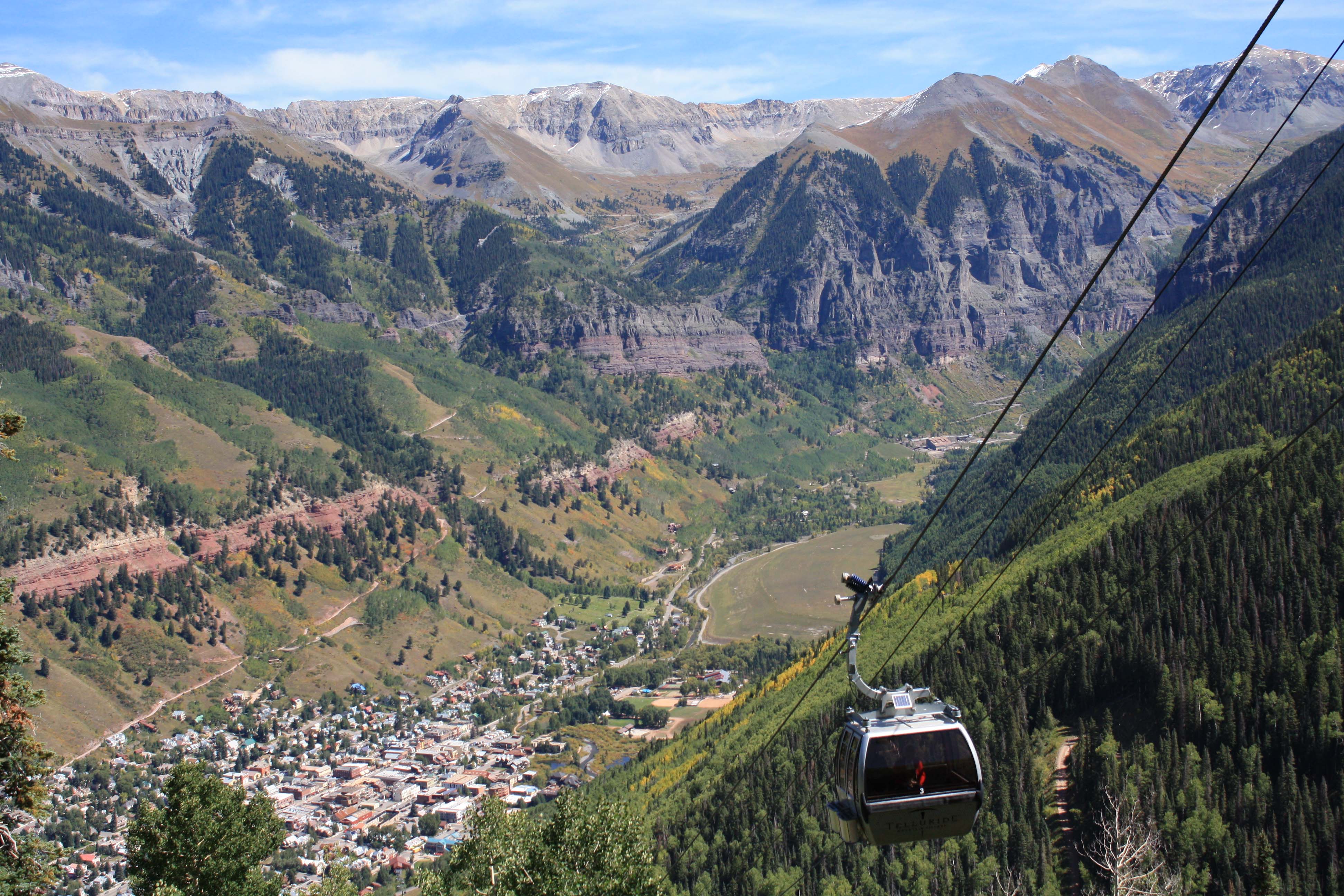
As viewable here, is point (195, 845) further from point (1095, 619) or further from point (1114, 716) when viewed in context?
point (1114, 716)

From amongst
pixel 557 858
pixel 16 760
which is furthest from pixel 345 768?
pixel 16 760

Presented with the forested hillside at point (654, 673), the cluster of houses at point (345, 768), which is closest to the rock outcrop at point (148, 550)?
the forested hillside at point (654, 673)

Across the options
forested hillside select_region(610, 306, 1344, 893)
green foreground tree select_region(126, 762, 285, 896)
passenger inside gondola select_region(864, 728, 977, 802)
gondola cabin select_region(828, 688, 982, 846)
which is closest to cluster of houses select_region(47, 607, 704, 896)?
forested hillside select_region(610, 306, 1344, 893)

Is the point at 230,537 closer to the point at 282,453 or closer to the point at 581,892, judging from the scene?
the point at 282,453

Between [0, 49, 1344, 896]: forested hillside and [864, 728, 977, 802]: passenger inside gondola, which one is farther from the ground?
[864, 728, 977, 802]: passenger inside gondola

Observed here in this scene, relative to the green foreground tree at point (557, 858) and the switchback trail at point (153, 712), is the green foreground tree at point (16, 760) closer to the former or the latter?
the green foreground tree at point (557, 858)

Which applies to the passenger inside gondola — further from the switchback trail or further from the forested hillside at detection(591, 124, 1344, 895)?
the switchback trail

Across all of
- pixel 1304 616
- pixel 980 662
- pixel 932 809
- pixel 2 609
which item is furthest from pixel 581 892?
pixel 1304 616
